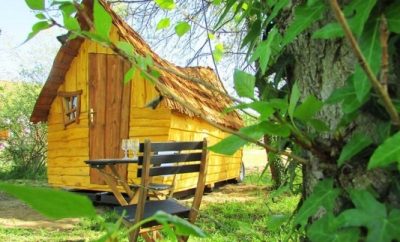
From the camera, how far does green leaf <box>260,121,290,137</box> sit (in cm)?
56

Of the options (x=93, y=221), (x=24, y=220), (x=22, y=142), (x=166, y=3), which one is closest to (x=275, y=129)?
(x=166, y=3)

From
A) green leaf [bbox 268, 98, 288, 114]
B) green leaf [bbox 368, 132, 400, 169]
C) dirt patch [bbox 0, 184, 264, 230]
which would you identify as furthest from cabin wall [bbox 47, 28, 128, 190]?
green leaf [bbox 368, 132, 400, 169]

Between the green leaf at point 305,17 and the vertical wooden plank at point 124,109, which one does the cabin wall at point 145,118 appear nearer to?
the vertical wooden plank at point 124,109

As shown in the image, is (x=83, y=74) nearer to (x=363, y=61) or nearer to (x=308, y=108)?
(x=308, y=108)

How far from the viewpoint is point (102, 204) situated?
7.99m

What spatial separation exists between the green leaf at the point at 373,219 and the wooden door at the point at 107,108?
297 inches

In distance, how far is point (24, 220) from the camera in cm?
677

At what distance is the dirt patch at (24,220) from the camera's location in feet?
20.6

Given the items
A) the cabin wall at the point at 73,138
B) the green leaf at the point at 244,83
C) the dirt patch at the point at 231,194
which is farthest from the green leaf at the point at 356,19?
the cabin wall at the point at 73,138

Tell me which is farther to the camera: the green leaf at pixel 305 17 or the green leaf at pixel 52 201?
the green leaf at pixel 305 17

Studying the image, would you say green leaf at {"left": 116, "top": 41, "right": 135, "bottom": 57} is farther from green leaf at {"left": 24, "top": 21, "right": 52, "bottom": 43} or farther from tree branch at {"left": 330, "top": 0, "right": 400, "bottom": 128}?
tree branch at {"left": 330, "top": 0, "right": 400, "bottom": 128}

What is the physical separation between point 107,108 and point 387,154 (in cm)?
800

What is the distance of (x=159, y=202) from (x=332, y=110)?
354 cm

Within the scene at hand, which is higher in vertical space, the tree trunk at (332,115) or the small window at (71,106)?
the tree trunk at (332,115)
